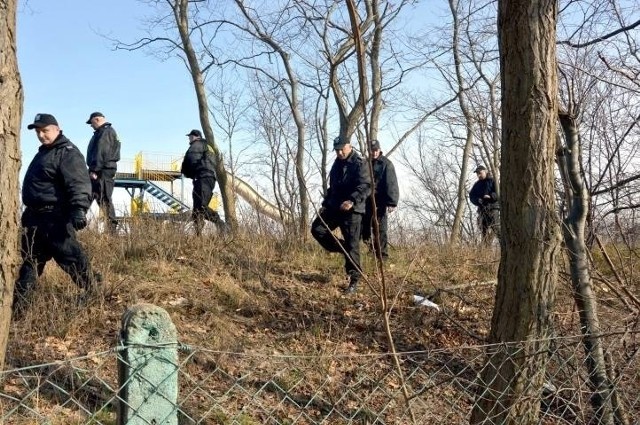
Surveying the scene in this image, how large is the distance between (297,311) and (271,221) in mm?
2778

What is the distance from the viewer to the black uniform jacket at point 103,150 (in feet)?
28.4

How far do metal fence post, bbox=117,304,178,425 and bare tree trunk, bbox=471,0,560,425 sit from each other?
2023mm

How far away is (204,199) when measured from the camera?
29.9ft

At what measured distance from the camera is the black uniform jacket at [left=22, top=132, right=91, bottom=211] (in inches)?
209

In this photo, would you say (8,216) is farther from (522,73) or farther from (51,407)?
(522,73)

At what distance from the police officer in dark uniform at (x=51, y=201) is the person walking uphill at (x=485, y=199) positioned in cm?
684

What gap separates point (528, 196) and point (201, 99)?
8389 mm

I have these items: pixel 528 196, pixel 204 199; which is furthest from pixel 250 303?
pixel 528 196

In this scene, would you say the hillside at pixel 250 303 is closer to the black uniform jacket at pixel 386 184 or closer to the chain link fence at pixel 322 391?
the chain link fence at pixel 322 391

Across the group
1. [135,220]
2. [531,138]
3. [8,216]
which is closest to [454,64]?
[135,220]

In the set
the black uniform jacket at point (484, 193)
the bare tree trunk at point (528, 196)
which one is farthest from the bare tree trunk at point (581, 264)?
the black uniform jacket at point (484, 193)

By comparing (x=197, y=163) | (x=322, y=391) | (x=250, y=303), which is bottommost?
(x=322, y=391)

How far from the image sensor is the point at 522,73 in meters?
3.45

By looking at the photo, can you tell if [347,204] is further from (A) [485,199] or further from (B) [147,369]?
(B) [147,369]
